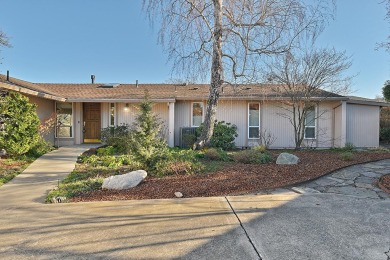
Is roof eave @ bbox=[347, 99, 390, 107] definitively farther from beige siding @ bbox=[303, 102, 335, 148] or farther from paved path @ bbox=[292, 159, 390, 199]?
paved path @ bbox=[292, 159, 390, 199]

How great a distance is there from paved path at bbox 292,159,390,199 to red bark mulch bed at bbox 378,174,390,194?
77 millimetres

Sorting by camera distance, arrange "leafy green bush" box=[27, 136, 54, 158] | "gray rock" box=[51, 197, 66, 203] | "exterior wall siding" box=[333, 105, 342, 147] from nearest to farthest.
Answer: "gray rock" box=[51, 197, 66, 203] → "leafy green bush" box=[27, 136, 54, 158] → "exterior wall siding" box=[333, 105, 342, 147]

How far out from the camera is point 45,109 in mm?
12266

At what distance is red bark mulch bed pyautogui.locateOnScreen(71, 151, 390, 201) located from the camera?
204 inches

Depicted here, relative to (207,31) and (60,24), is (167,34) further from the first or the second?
(60,24)

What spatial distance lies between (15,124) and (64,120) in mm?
4660

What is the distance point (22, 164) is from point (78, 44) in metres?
9.02

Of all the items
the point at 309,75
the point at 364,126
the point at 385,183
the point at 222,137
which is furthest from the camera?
the point at 364,126

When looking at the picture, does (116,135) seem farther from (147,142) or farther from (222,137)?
(147,142)

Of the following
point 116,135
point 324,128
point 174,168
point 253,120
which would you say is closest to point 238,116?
point 253,120

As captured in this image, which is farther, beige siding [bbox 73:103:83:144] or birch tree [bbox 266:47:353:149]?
beige siding [bbox 73:103:83:144]

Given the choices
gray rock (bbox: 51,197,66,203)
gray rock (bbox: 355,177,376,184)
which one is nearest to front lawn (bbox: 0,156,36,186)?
gray rock (bbox: 51,197,66,203)

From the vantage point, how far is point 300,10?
24.8ft

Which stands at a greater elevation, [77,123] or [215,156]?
[77,123]
